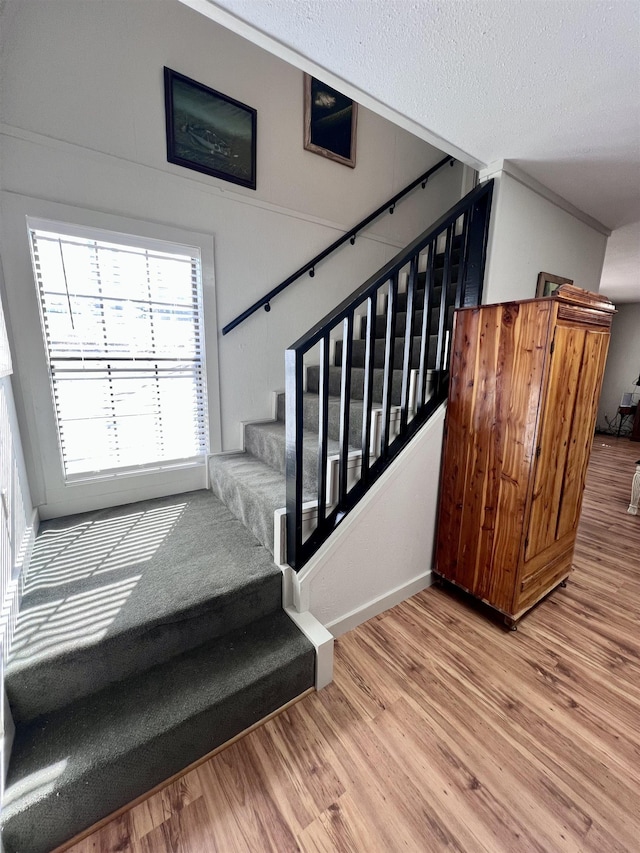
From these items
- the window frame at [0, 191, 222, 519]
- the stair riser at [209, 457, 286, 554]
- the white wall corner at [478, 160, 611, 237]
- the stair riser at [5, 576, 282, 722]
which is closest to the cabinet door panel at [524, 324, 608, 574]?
the white wall corner at [478, 160, 611, 237]

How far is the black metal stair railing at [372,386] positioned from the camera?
4.77 ft

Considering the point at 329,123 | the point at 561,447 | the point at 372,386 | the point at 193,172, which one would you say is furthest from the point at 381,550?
the point at 329,123

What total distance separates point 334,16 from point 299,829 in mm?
2489

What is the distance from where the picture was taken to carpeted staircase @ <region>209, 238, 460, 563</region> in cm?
167

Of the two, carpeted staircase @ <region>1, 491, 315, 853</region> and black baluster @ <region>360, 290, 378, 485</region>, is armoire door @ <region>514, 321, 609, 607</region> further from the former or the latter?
carpeted staircase @ <region>1, 491, 315, 853</region>

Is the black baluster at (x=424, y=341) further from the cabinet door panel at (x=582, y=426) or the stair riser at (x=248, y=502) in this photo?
the stair riser at (x=248, y=502)

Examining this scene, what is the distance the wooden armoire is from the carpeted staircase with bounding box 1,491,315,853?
1090 millimetres

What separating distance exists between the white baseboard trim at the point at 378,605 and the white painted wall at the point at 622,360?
295 inches

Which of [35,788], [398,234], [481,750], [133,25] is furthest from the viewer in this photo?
[398,234]

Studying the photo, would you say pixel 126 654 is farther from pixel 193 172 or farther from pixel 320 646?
pixel 193 172

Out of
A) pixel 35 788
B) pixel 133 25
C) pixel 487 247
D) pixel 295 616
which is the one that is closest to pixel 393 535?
pixel 295 616

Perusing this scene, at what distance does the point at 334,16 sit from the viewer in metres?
1.04

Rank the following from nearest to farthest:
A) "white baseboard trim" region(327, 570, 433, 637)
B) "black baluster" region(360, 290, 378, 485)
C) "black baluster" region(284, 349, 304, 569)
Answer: "black baluster" region(284, 349, 304, 569)
"black baluster" region(360, 290, 378, 485)
"white baseboard trim" region(327, 570, 433, 637)

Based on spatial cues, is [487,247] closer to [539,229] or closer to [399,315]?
[539,229]
